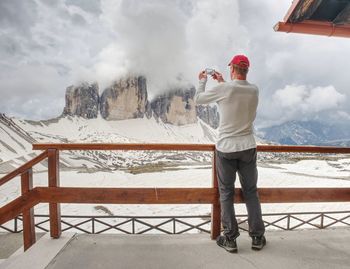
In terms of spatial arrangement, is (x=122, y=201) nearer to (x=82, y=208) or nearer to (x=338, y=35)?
(x=338, y=35)

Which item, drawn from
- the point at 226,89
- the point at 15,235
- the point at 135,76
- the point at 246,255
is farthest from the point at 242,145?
the point at 135,76

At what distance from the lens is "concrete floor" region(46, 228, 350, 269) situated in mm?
3051

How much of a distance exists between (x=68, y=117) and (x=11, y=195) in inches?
7049

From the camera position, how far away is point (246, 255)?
3.23m

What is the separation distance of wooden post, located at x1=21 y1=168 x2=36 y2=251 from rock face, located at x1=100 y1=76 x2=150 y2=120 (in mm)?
173291

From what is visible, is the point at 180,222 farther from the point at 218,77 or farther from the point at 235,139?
the point at 218,77

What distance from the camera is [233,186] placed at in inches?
129

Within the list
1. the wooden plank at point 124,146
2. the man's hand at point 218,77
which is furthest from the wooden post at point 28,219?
the man's hand at point 218,77

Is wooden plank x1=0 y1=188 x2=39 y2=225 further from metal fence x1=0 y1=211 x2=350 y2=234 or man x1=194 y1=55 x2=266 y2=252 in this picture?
man x1=194 y1=55 x2=266 y2=252

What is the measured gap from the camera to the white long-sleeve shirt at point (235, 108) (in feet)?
10.1

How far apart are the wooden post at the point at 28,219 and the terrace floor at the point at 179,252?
200 mm

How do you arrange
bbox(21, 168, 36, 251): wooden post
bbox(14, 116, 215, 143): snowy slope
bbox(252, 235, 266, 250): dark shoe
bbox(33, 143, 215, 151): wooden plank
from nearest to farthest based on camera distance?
bbox(252, 235, 266, 250): dark shoe, bbox(21, 168, 36, 251): wooden post, bbox(33, 143, 215, 151): wooden plank, bbox(14, 116, 215, 143): snowy slope

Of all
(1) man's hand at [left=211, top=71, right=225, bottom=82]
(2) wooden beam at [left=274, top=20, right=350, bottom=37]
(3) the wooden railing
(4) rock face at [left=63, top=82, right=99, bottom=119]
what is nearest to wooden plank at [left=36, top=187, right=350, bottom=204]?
(3) the wooden railing

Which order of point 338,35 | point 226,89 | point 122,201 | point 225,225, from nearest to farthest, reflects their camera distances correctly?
point 226,89, point 225,225, point 122,201, point 338,35
